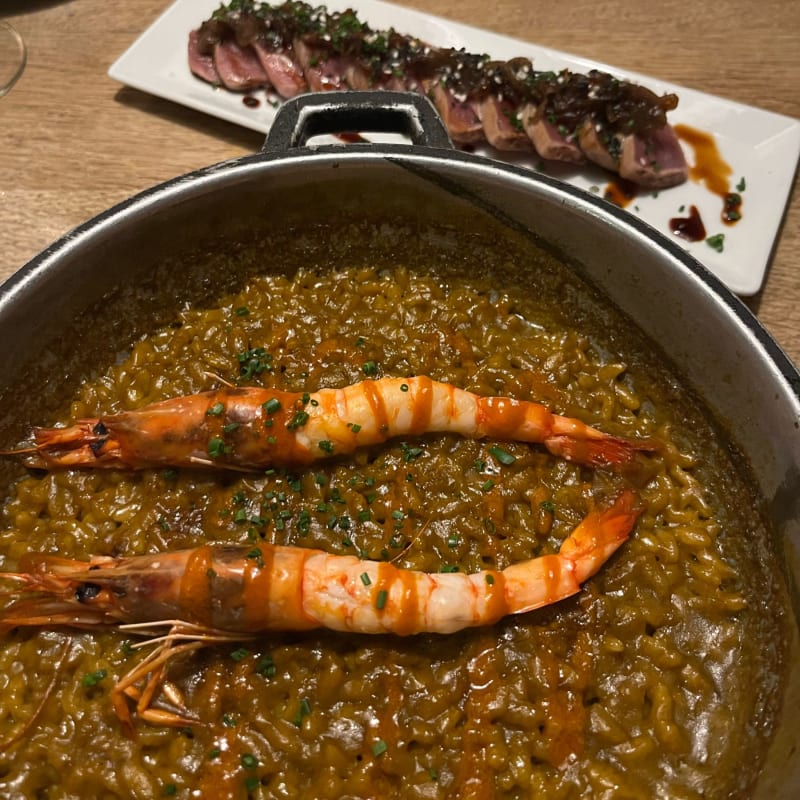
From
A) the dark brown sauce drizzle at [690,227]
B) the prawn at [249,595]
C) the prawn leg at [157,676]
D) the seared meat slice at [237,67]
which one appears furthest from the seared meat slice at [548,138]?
the prawn leg at [157,676]

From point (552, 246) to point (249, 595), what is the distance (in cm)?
136

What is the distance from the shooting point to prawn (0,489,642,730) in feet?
5.59

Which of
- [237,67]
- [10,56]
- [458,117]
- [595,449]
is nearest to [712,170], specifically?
[458,117]

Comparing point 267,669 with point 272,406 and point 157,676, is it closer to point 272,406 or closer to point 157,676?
point 157,676

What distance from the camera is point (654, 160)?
297 centimetres

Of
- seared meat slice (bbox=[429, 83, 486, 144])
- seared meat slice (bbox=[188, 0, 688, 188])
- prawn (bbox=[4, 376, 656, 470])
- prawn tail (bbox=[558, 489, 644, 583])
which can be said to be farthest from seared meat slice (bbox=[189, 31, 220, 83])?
prawn tail (bbox=[558, 489, 644, 583])

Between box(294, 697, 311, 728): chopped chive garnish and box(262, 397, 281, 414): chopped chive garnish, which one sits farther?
box(262, 397, 281, 414): chopped chive garnish

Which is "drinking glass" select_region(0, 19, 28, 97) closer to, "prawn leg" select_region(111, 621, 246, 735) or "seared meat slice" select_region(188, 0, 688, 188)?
"seared meat slice" select_region(188, 0, 688, 188)

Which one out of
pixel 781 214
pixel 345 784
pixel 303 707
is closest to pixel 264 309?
pixel 303 707

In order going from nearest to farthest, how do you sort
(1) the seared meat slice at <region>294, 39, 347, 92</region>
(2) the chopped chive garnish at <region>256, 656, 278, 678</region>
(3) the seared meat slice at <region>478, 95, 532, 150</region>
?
(2) the chopped chive garnish at <region>256, 656, 278, 678</region>
(3) the seared meat slice at <region>478, 95, 532, 150</region>
(1) the seared meat slice at <region>294, 39, 347, 92</region>

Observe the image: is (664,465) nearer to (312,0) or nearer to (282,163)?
(282,163)

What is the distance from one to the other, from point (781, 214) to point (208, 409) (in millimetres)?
2492

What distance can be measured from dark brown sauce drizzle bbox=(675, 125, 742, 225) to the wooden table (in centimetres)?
25

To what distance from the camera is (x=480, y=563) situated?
188 centimetres
